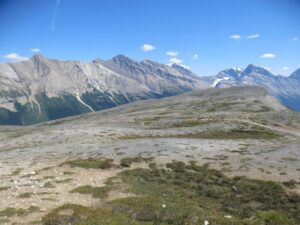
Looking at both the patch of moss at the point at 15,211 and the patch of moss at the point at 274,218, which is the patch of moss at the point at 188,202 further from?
the patch of moss at the point at 15,211

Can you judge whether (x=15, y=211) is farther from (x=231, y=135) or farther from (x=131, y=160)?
(x=231, y=135)

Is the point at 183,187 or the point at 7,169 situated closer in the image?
the point at 183,187

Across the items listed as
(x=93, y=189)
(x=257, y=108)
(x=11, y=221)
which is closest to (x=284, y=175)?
(x=93, y=189)

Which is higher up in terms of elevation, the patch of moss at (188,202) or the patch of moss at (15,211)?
the patch of moss at (15,211)

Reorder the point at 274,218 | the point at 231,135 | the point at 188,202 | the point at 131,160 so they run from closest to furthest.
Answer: the point at 274,218, the point at 188,202, the point at 131,160, the point at 231,135

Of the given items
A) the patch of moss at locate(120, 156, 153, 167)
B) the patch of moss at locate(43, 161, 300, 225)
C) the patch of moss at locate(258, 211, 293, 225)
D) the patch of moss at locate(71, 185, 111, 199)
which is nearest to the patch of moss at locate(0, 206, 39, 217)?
the patch of moss at locate(43, 161, 300, 225)

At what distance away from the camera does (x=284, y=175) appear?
136 ft

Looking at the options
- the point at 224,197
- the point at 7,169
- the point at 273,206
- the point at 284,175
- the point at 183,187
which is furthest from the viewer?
the point at 7,169

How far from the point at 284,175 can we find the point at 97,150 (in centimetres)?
2875

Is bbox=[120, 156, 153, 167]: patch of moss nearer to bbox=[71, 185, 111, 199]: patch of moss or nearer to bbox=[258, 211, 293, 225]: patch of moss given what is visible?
bbox=[71, 185, 111, 199]: patch of moss

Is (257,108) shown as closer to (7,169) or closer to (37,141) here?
(37,141)

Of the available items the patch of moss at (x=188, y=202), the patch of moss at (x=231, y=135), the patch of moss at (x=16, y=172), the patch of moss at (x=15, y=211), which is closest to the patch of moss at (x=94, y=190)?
the patch of moss at (x=188, y=202)

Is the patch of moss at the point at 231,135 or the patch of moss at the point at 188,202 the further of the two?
the patch of moss at the point at 231,135

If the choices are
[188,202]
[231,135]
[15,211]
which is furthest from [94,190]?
[231,135]
